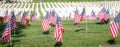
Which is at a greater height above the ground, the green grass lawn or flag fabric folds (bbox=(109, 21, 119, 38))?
flag fabric folds (bbox=(109, 21, 119, 38))

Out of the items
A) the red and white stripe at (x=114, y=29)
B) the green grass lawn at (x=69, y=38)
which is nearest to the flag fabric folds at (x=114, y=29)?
the red and white stripe at (x=114, y=29)

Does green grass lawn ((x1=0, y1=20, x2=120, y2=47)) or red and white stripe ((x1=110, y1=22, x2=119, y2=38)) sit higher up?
red and white stripe ((x1=110, y1=22, x2=119, y2=38))

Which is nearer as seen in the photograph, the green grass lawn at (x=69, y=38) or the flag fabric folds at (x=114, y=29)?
the flag fabric folds at (x=114, y=29)

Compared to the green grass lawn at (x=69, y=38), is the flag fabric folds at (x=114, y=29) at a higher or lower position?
higher

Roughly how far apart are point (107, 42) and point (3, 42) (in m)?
5.95

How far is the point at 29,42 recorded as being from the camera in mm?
20047

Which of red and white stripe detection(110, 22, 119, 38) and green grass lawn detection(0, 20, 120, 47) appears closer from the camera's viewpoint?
red and white stripe detection(110, 22, 119, 38)

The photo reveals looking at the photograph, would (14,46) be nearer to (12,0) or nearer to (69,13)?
(69,13)

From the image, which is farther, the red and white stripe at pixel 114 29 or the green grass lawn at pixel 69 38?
the green grass lawn at pixel 69 38

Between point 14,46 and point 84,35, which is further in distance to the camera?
point 84,35

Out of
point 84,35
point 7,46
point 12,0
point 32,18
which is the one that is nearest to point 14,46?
point 7,46

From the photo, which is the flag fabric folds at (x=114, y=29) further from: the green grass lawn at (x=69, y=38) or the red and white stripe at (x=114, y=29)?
the green grass lawn at (x=69, y=38)

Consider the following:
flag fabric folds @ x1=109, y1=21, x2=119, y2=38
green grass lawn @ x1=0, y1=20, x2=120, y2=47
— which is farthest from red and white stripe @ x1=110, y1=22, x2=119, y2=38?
green grass lawn @ x1=0, y1=20, x2=120, y2=47

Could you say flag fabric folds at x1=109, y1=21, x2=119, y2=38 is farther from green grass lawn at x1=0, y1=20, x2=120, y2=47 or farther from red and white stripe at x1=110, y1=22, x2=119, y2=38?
green grass lawn at x1=0, y1=20, x2=120, y2=47
